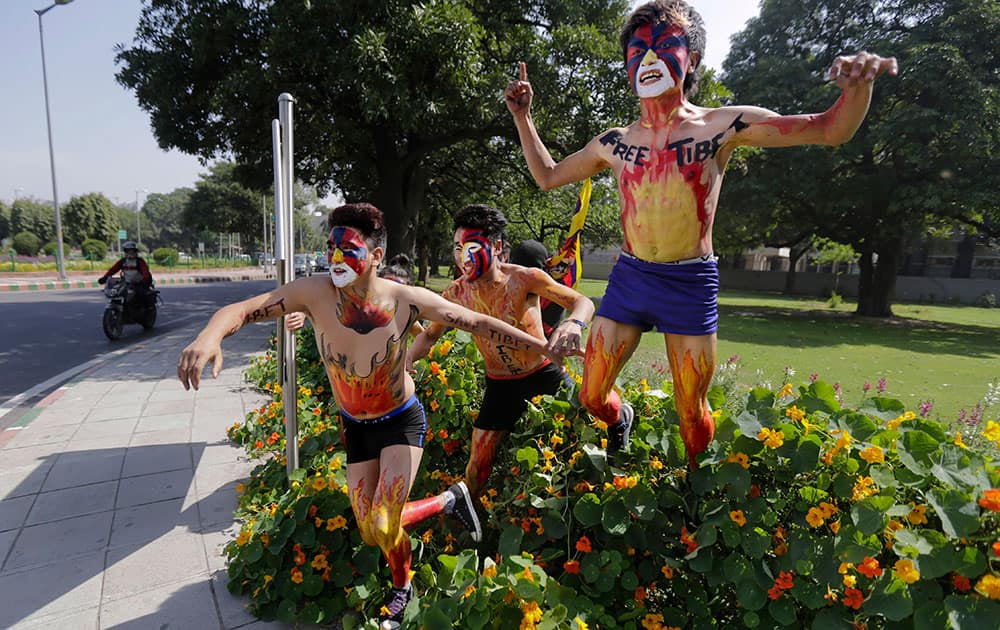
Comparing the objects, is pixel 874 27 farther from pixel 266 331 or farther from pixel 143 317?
pixel 143 317

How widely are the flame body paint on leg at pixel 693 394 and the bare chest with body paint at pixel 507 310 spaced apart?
0.87m

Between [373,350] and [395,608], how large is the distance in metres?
1.16

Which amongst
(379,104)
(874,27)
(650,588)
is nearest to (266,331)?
(379,104)

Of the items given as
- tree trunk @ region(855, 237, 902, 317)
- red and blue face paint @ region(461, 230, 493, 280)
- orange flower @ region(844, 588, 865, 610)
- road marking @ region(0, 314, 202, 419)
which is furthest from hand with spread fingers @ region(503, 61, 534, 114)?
tree trunk @ region(855, 237, 902, 317)

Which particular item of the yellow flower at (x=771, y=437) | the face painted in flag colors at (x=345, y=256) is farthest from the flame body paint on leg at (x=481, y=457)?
the yellow flower at (x=771, y=437)

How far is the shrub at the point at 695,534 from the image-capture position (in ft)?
5.31

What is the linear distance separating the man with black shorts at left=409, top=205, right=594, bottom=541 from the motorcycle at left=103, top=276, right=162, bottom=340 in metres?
8.87

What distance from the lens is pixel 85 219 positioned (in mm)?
44031

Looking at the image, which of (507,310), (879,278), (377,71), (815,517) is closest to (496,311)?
(507,310)

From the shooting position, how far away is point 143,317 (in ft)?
32.1

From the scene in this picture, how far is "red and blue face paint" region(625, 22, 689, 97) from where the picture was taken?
196 cm

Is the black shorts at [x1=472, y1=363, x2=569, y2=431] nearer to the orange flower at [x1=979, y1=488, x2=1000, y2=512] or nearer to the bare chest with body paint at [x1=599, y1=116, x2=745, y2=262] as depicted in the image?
the bare chest with body paint at [x1=599, y1=116, x2=745, y2=262]

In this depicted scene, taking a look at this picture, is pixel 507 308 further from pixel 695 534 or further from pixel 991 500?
pixel 991 500

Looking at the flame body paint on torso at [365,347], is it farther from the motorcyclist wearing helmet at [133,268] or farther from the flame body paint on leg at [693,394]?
the motorcyclist wearing helmet at [133,268]
